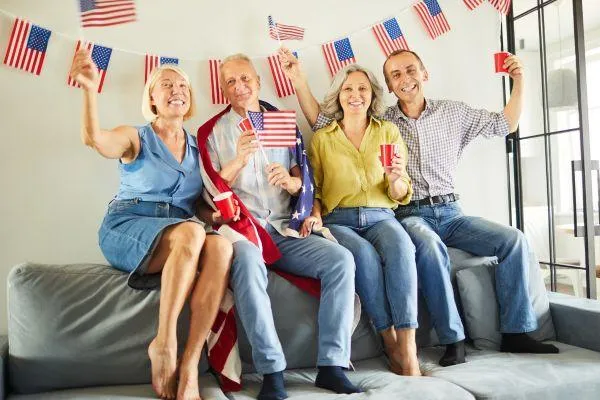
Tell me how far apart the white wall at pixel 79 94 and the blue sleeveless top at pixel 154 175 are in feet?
1.38

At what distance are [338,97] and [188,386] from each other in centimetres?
167

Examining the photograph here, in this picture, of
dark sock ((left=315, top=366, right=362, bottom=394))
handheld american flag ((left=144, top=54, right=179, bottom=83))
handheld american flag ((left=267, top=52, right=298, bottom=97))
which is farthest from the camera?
handheld american flag ((left=267, top=52, right=298, bottom=97))

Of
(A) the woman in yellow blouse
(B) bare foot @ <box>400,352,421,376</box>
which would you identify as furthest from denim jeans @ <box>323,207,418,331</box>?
(B) bare foot @ <box>400,352,421,376</box>

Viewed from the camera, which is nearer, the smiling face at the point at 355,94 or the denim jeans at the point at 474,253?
the denim jeans at the point at 474,253

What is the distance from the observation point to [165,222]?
2039 mm

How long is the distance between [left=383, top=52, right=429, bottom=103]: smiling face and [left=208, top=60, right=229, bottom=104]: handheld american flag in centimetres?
93

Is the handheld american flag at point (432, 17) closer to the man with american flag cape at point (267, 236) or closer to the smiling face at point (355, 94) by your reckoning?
the smiling face at point (355, 94)

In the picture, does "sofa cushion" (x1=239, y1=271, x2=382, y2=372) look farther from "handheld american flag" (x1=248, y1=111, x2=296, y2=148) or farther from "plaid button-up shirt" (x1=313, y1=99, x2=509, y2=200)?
"plaid button-up shirt" (x1=313, y1=99, x2=509, y2=200)

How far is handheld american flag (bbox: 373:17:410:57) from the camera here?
10.1 ft

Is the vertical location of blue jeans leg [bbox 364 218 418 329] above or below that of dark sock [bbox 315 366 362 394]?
above

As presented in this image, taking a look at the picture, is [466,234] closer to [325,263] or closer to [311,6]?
[325,263]

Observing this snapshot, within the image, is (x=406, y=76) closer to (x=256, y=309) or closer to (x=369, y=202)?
(x=369, y=202)

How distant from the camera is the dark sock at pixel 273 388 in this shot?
1.86 m

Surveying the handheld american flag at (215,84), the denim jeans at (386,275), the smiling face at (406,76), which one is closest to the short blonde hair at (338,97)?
the smiling face at (406,76)
